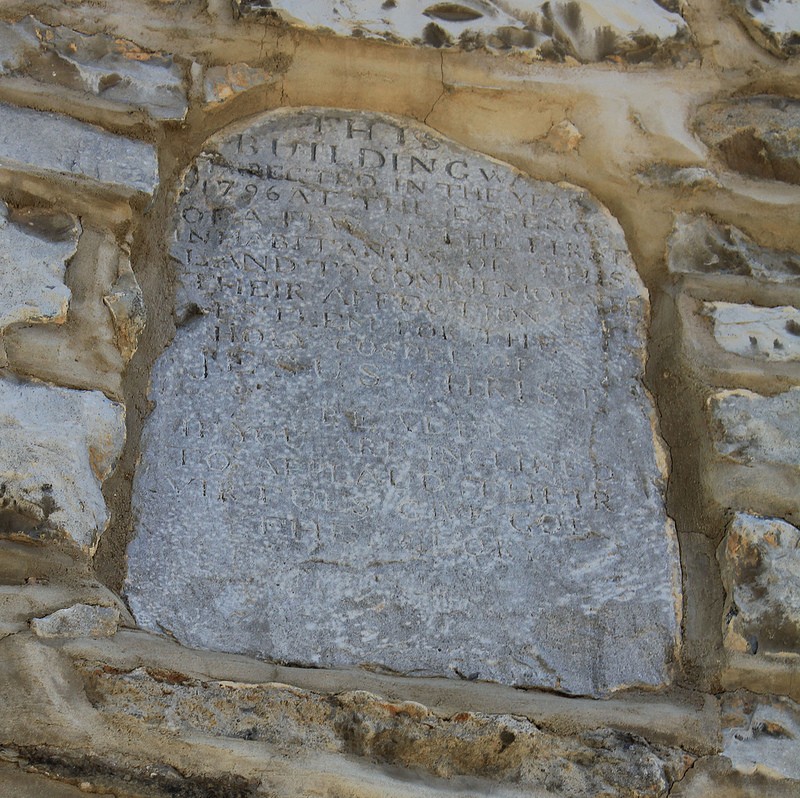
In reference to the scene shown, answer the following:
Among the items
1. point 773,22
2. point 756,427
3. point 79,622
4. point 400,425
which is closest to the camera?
point 79,622

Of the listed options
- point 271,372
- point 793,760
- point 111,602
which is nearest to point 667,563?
point 793,760

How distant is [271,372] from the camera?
2.60 meters

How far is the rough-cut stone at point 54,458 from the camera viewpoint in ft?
7.30

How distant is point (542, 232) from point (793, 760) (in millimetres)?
1252

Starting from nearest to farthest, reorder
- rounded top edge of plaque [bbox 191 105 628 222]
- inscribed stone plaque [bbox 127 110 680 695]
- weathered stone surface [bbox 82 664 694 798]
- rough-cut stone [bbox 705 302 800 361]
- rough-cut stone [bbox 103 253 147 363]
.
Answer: weathered stone surface [bbox 82 664 694 798], inscribed stone plaque [bbox 127 110 680 695], rough-cut stone [bbox 103 253 147 363], rough-cut stone [bbox 705 302 800 361], rounded top edge of plaque [bbox 191 105 628 222]

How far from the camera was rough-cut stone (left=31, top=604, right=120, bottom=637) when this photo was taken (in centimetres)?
211

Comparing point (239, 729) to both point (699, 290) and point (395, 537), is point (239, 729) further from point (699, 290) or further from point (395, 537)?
point (699, 290)

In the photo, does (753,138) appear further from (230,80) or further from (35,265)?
(35,265)

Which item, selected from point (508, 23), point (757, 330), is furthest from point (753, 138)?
point (508, 23)

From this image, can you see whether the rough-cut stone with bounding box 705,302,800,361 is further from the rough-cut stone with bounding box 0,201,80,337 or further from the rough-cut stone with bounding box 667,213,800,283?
the rough-cut stone with bounding box 0,201,80,337

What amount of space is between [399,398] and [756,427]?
76 centimetres

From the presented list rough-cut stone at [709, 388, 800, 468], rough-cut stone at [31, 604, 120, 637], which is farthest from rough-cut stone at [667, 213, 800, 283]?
rough-cut stone at [31, 604, 120, 637]

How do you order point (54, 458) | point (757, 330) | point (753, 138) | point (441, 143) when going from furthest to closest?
1. point (753, 138)
2. point (441, 143)
3. point (757, 330)
4. point (54, 458)

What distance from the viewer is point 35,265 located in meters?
2.49
